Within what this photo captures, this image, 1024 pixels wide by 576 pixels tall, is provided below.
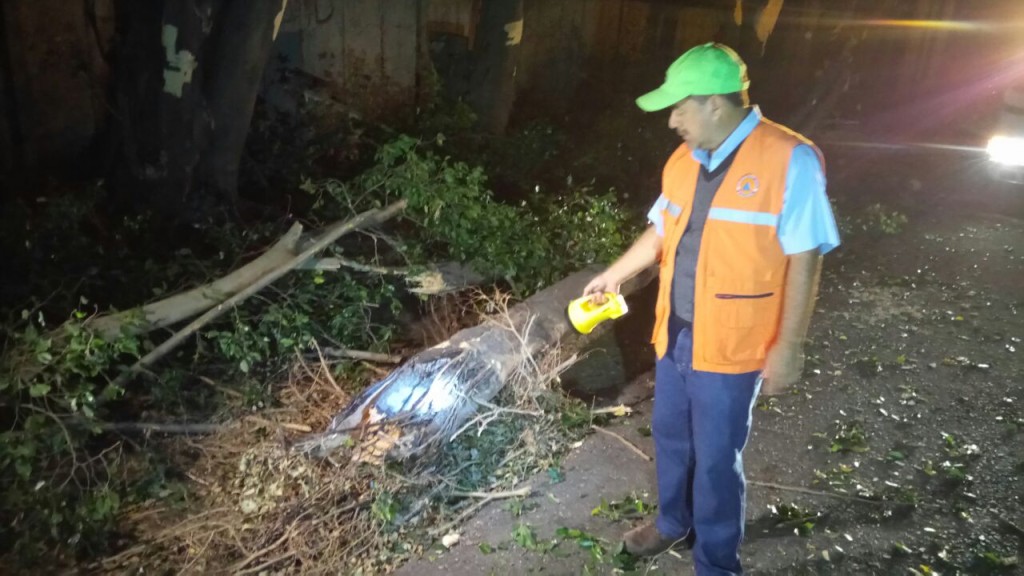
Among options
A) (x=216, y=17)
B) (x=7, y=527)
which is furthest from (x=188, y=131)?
(x=7, y=527)

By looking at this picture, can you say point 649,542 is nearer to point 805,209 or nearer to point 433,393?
point 433,393

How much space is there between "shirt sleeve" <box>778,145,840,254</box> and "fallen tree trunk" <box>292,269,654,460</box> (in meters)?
1.71

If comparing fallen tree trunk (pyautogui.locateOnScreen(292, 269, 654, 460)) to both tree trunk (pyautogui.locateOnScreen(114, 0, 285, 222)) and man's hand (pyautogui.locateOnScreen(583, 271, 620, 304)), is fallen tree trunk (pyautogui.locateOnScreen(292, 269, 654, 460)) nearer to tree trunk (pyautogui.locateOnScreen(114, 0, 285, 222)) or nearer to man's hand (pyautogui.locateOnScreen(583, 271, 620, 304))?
man's hand (pyautogui.locateOnScreen(583, 271, 620, 304))

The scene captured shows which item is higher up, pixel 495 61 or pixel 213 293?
pixel 495 61

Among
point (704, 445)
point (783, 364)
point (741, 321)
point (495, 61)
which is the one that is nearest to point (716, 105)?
point (741, 321)

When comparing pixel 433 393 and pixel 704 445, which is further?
pixel 433 393

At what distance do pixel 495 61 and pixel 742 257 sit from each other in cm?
542

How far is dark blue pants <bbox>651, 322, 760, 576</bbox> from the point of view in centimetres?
269

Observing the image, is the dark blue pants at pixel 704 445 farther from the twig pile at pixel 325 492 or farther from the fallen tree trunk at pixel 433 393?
the fallen tree trunk at pixel 433 393

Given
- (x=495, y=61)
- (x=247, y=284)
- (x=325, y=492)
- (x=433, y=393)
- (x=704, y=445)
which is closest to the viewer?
(x=704, y=445)

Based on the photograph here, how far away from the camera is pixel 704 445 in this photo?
2.74m

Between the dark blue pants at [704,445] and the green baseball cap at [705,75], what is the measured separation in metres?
0.81

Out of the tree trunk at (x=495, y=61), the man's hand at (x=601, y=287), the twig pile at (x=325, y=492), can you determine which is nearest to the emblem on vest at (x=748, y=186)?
the man's hand at (x=601, y=287)

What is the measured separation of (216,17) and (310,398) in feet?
8.01
